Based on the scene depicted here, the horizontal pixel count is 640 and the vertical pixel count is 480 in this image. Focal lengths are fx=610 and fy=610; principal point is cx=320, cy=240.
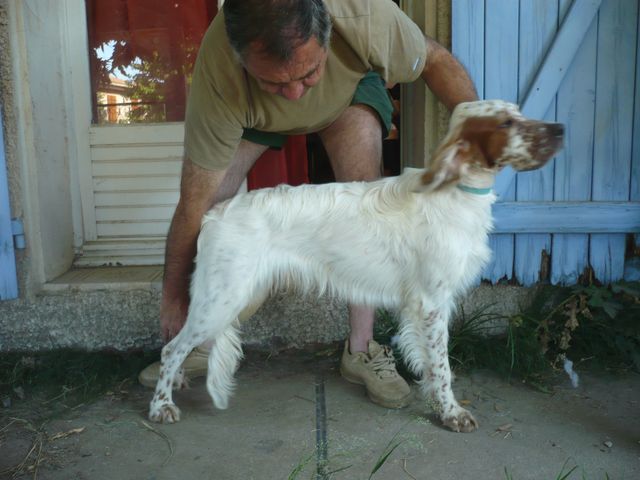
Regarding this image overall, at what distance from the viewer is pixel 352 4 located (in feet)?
8.07

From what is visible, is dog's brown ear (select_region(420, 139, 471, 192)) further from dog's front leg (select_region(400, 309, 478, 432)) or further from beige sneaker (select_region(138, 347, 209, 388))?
beige sneaker (select_region(138, 347, 209, 388))

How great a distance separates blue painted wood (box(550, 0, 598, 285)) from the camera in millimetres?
2984

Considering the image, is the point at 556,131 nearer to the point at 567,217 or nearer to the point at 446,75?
the point at 446,75

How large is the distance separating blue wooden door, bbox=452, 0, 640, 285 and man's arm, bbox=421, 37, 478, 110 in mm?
277

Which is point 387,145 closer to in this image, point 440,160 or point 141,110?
point 141,110

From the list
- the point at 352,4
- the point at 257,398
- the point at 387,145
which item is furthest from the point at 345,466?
the point at 387,145

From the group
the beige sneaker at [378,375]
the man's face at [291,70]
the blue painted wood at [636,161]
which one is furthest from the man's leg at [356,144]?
the blue painted wood at [636,161]

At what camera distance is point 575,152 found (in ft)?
10.00

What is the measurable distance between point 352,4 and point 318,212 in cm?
85

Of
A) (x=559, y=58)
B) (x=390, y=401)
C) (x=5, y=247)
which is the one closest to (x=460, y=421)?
(x=390, y=401)

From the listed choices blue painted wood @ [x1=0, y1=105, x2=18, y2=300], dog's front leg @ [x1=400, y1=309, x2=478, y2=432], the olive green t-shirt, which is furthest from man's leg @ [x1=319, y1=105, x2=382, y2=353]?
blue painted wood @ [x1=0, y1=105, x2=18, y2=300]

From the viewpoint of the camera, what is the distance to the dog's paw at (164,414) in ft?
8.49

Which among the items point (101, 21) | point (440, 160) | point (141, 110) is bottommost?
point (440, 160)

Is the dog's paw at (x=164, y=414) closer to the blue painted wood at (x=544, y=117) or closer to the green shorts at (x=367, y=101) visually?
the green shorts at (x=367, y=101)
